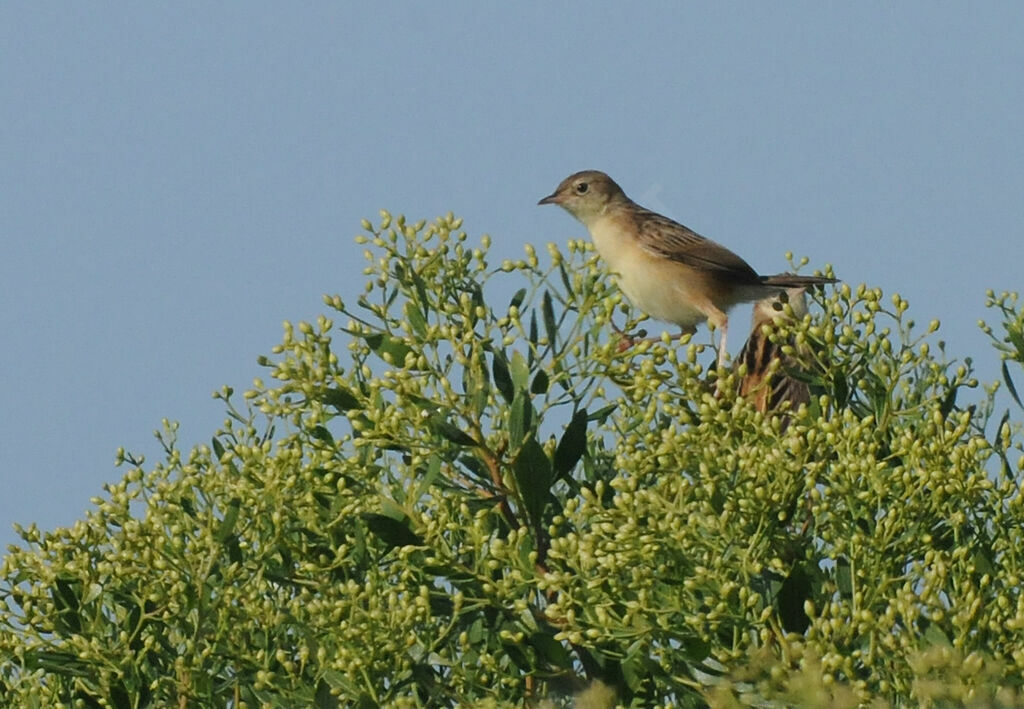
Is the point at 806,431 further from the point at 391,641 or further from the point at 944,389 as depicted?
the point at 391,641

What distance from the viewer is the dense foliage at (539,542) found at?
18.1ft

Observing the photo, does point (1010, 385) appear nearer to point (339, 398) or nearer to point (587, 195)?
point (339, 398)

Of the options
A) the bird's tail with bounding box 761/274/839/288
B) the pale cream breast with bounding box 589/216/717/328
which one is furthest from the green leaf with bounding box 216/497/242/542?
the pale cream breast with bounding box 589/216/717/328

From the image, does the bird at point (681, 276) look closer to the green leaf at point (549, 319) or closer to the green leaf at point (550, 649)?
the green leaf at point (549, 319)

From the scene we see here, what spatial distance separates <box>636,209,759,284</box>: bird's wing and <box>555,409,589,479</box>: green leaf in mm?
5189

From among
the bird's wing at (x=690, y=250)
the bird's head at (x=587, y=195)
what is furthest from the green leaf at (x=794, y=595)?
the bird's head at (x=587, y=195)

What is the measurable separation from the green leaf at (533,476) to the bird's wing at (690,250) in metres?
5.46

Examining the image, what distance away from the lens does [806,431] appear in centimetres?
586

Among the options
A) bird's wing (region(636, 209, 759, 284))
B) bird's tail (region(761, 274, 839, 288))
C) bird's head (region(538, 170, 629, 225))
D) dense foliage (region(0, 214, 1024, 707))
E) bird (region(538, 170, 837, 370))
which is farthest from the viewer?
bird's head (region(538, 170, 629, 225))

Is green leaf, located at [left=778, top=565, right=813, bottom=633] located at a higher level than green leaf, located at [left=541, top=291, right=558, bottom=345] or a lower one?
lower

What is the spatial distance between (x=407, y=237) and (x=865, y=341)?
192cm

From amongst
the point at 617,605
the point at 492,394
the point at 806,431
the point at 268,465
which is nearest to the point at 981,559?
the point at 806,431

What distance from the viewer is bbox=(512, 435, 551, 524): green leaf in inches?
232

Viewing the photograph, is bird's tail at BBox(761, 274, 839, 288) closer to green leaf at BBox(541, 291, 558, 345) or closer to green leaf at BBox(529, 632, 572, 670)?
green leaf at BBox(541, 291, 558, 345)
